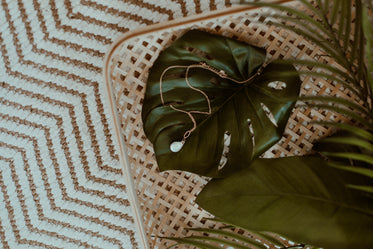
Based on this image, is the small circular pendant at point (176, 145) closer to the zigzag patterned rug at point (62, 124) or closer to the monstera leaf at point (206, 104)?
the monstera leaf at point (206, 104)

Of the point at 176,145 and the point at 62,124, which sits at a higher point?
the point at 62,124

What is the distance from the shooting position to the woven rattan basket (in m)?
0.57

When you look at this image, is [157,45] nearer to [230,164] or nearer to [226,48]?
[226,48]

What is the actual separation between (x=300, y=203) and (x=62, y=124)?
1.76ft

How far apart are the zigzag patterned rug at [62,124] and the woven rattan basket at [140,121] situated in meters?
0.18

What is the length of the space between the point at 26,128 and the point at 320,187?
0.62 m

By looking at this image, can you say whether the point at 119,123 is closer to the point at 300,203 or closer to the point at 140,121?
the point at 140,121

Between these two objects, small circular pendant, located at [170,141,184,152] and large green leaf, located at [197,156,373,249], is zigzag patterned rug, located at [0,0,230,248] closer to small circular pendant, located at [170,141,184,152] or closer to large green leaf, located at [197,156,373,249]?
small circular pendant, located at [170,141,184,152]

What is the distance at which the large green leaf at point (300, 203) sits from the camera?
1.48ft

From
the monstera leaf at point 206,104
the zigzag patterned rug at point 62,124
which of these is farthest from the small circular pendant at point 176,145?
the zigzag patterned rug at point 62,124

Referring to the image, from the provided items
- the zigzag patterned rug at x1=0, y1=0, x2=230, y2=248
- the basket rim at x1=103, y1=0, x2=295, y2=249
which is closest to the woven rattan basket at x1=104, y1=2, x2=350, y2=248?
the basket rim at x1=103, y1=0, x2=295, y2=249

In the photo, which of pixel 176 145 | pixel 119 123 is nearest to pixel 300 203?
pixel 176 145

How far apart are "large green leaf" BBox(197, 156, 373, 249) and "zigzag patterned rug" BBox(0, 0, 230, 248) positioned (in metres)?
0.36

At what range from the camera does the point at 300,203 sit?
46 cm
